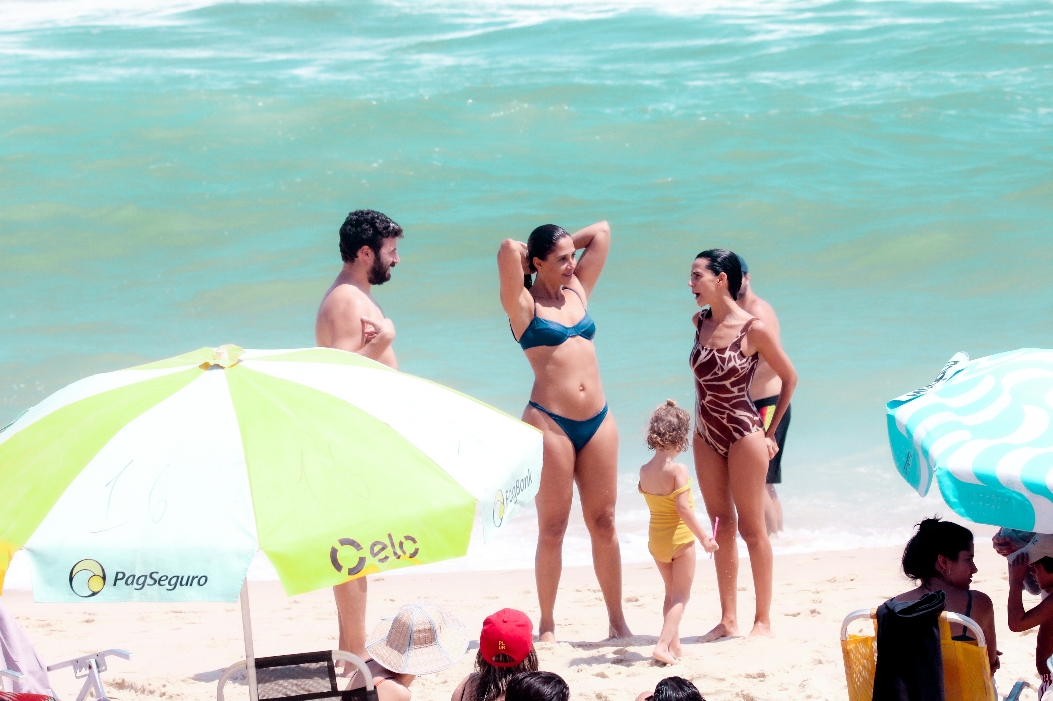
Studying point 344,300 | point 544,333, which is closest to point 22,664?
point 344,300

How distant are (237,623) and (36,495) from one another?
3.66m

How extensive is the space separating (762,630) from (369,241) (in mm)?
2599

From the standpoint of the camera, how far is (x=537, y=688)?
302cm

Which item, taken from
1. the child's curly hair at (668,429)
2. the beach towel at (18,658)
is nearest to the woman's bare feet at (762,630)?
the child's curly hair at (668,429)

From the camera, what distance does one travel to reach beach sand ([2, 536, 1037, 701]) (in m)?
5.02

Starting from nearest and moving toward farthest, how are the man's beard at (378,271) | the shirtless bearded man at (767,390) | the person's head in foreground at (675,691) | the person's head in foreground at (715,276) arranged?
the person's head in foreground at (675,691) < the person's head in foreground at (715,276) < the man's beard at (378,271) < the shirtless bearded man at (767,390)

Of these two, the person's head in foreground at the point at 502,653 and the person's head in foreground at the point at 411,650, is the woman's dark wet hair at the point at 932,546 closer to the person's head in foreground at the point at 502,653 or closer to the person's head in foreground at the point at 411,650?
the person's head in foreground at the point at 502,653

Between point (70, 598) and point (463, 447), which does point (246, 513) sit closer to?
point (70, 598)

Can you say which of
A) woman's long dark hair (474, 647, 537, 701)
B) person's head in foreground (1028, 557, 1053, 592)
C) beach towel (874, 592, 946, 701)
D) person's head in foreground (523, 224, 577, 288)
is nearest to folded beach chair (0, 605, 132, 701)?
woman's long dark hair (474, 647, 537, 701)

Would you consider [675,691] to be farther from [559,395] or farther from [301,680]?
Result: [559,395]

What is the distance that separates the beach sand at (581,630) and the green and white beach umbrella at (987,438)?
171 cm

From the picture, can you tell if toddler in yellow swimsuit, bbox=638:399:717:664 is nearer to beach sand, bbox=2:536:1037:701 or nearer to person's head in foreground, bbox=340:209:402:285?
beach sand, bbox=2:536:1037:701

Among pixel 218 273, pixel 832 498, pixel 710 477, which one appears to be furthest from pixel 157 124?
pixel 710 477

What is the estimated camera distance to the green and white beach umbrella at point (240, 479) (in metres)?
2.60
